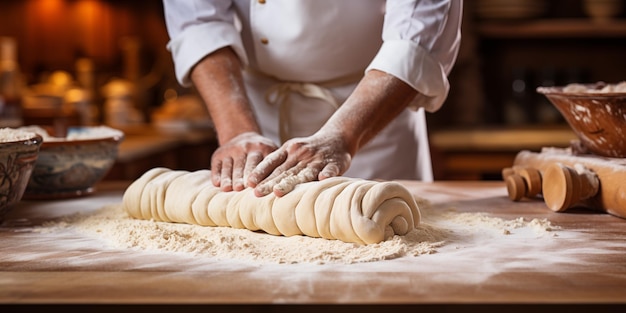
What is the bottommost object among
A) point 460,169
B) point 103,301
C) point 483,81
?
point 460,169

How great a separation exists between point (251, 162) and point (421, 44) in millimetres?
498

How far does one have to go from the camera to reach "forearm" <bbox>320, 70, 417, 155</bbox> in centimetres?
150

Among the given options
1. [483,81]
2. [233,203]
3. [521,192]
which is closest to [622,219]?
[521,192]

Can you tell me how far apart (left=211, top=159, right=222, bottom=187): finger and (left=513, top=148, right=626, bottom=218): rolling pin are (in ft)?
2.21

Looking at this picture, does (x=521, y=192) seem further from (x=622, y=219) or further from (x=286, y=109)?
(x=286, y=109)

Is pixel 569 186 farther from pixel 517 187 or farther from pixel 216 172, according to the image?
pixel 216 172

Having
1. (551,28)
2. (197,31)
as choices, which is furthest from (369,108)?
(551,28)

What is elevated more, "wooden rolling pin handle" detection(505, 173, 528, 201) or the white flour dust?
the white flour dust

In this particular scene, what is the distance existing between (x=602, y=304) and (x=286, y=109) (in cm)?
123

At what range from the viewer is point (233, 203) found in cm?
133

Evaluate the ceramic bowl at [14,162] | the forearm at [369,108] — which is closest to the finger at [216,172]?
the forearm at [369,108]

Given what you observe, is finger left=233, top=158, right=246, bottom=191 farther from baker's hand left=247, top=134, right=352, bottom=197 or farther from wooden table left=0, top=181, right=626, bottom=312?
wooden table left=0, top=181, right=626, bottom=312

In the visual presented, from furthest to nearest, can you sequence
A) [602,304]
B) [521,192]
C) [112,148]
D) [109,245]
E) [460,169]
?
[460,169]
[112,148]
[521,192]
[109,245]
[602,304]

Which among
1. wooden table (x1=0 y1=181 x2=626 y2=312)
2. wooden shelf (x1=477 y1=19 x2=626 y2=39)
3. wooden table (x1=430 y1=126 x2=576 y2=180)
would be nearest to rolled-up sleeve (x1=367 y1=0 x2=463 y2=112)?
wooden table (x1=0 y1=181 x2=626 y2=312)
